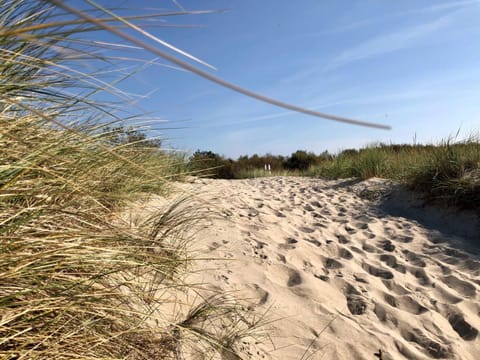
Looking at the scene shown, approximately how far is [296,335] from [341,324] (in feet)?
1.09

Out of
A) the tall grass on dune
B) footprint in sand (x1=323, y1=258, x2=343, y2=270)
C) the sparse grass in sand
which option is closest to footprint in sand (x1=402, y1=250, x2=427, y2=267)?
footprint in sand (x1=323, y1=258, x2=343, y2=270)

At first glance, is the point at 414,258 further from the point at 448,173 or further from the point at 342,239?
the point at 448,173

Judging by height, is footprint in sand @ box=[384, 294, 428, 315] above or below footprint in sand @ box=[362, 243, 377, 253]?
below

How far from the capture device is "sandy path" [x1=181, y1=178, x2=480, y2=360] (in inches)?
80.9

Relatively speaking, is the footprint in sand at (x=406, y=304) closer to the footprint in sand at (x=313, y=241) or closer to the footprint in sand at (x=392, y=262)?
the footprint in sand at (x=392, y=262)

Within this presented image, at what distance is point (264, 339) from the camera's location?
1.91 m

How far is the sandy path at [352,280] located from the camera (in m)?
2.05

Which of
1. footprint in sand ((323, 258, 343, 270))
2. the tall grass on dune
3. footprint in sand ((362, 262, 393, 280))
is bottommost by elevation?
footprint in sand ((362, 262, 393, 280))

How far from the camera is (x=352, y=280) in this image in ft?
9.31

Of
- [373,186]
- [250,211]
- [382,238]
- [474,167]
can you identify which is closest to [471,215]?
[474,167]

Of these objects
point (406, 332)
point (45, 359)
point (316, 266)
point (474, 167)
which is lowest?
point (406, 332)

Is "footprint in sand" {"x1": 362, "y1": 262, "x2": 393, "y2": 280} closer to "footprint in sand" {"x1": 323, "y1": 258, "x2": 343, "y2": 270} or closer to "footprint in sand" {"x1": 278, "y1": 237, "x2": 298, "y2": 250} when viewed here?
"footprint in sand" {"x1": 323, "y1": 258, "x2": 343, "y2": 270}

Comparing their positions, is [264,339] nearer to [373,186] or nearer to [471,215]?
[471,215]

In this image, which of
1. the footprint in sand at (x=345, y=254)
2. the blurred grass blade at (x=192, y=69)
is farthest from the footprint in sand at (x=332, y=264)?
the blurred grass blade at (x=192, y=69)
